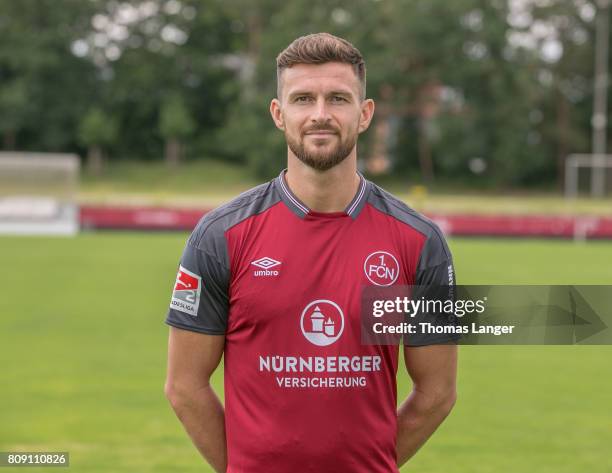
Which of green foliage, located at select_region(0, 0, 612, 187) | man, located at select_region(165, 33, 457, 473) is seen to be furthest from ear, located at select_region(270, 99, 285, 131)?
green foliage, located at select_region(0, 0, 612, 187)

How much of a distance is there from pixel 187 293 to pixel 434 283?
2.32 feet

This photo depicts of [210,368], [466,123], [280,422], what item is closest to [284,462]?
[280,422]

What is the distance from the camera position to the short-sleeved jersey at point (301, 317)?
2639 mm

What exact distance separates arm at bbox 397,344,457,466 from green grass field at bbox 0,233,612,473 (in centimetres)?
344

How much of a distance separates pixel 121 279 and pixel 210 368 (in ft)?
47.9

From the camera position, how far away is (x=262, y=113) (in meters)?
45.4

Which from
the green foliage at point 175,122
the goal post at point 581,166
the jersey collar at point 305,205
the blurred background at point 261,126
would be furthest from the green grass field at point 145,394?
the green foliage at point 175,122

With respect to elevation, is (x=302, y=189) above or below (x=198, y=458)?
above

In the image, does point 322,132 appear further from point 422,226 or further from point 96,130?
point 96,130

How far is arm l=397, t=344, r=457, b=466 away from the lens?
9.20ft

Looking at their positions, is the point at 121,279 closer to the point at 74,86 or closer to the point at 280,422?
A: the point at 280,422

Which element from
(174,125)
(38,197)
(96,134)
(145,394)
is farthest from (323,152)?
(174,125)

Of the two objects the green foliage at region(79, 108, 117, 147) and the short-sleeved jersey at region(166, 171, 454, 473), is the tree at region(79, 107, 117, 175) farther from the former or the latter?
the short-sleeved jersey at region(166, 171, 454, 473)

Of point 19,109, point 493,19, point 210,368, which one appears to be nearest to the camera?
point 210,368
